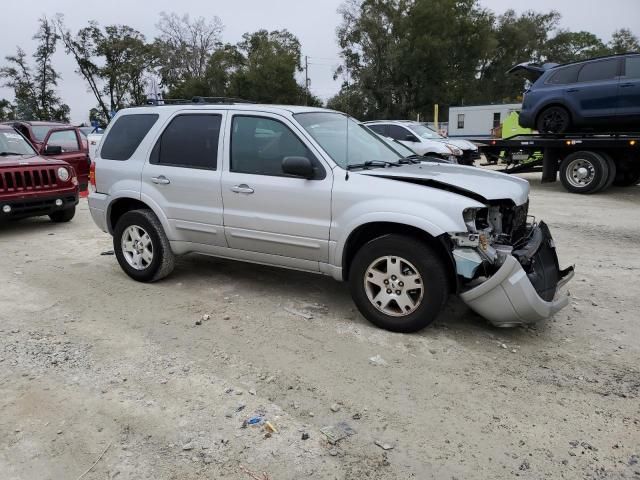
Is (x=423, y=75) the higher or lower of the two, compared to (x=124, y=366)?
higher

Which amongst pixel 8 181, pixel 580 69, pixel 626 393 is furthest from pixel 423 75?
pixel 626 393

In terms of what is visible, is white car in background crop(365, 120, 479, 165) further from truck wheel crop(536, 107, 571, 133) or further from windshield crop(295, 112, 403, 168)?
windshield crop(295, 112, 403, 168)

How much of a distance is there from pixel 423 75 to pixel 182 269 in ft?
158

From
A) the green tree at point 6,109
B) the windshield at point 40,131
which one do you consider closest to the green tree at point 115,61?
the green tree at point 6,109

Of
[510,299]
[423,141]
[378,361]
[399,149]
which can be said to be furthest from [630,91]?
[378,361]

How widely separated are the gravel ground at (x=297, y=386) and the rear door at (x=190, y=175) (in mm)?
714

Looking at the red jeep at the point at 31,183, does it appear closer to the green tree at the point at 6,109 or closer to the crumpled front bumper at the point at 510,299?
the crumpled front bumper at the point at 510,299

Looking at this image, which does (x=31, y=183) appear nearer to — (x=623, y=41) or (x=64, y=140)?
(x=64, y=140)

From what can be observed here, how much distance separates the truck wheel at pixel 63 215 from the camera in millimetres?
8979

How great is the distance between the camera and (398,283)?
404 centimetres

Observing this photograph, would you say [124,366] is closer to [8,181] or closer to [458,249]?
[458,249]

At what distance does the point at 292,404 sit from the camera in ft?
10.6

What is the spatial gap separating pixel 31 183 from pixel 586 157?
11.1 meters

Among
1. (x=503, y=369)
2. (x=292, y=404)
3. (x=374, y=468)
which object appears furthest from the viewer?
(x=503, y=369)
